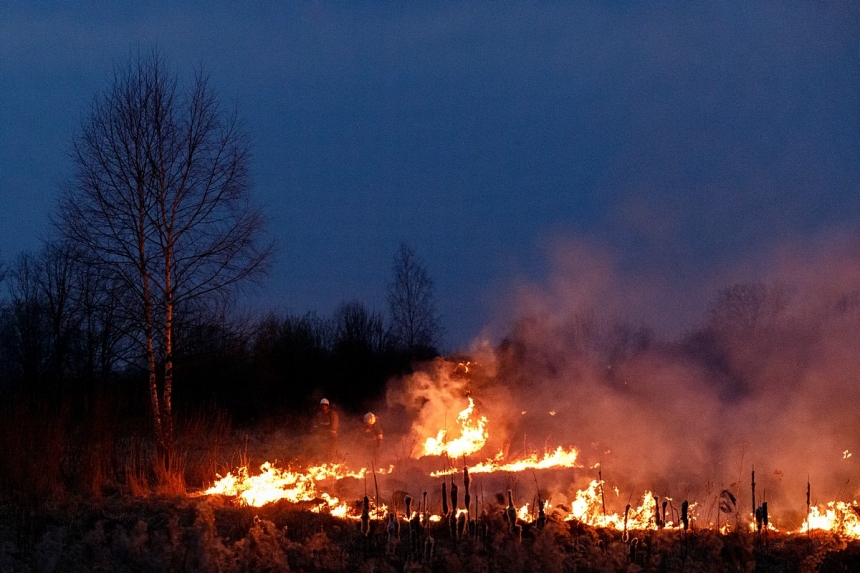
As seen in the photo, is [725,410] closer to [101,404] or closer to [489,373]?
[489,373]

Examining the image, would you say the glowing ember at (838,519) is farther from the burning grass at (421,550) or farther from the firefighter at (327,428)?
the firefighter at (327,428)

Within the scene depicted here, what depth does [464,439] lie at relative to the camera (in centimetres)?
1483

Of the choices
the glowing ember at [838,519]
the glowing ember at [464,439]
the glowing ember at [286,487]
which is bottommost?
the glowing ember at [838,519]

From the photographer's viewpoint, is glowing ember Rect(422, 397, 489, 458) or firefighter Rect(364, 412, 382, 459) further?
firefighter Rect(364, 412, 382, 459)

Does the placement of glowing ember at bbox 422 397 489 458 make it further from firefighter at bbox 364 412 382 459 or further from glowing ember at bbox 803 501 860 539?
glowing ember at bbox 803 501 860 539

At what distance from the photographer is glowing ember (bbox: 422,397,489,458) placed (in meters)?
14.6

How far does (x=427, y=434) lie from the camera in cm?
1545

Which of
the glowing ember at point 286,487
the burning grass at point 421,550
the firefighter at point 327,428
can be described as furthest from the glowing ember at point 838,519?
the firefighter at point 327,428

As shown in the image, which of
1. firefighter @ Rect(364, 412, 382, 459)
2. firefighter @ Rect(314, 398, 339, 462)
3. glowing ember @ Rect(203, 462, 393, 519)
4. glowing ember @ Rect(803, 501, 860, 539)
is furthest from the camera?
firefighter @ Rect(314, 398, 339, 462)

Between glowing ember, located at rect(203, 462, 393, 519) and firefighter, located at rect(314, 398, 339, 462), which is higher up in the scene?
firefighter, located at rect(314, 398, 339, 462)

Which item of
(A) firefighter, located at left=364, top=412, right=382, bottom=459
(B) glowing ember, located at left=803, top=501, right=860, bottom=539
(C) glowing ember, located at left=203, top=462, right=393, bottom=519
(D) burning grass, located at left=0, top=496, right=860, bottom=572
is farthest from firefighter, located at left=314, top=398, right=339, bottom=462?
(B) glowing ember, located at left=803, top=501, right=860, bottom=539

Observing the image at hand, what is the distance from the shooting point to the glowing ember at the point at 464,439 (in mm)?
14570

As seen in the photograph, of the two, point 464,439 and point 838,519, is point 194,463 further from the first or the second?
point 838,519

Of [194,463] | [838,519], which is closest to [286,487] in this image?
[194,463]
